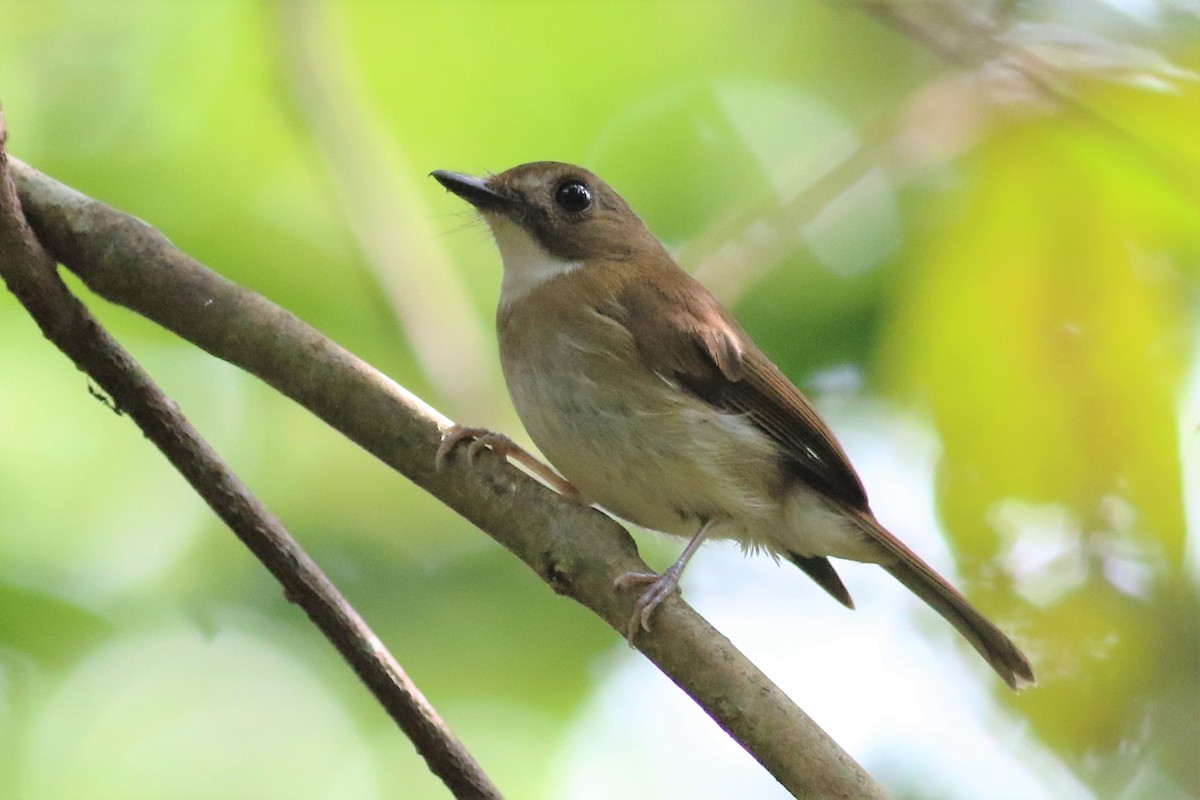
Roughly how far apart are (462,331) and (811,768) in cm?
220

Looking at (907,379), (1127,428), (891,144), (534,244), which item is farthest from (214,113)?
(1127,428)

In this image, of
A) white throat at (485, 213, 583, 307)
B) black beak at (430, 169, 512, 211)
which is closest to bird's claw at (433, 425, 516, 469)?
white throat at (485, 213, 583, 307)

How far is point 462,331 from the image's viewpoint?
13.9ft

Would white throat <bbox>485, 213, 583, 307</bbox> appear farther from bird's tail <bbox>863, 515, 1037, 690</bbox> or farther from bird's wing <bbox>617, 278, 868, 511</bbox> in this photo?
bird's tail <bbox>863, 515, 1037, 690</bbox>

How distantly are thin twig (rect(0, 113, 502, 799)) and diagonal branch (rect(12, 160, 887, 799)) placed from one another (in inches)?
4.7

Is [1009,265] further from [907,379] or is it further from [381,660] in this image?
[381,660]

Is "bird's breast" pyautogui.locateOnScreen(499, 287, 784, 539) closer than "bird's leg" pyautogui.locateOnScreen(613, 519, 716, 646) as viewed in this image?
No

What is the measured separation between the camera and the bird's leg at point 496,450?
277cm

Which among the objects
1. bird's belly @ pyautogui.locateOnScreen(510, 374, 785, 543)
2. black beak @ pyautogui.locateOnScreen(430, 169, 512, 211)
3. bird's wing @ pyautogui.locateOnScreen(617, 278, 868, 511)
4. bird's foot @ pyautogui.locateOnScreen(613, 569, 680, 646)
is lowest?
bird's foot @ pyautogui.locateOnScreen(613, 569, 680, 646)

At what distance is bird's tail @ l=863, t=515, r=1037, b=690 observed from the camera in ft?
11.5

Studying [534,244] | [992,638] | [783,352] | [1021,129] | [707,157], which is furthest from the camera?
[707,157]

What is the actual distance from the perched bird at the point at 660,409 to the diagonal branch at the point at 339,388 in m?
0.35

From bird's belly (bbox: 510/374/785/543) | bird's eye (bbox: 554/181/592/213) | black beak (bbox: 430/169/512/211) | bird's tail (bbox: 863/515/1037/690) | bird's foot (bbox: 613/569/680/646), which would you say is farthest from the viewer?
bird's eye (bbox: 554/181/592/213)

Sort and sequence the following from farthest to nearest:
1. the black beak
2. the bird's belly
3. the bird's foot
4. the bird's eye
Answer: the bird's eye → the black beak → the bird's belly → the bird's foot
